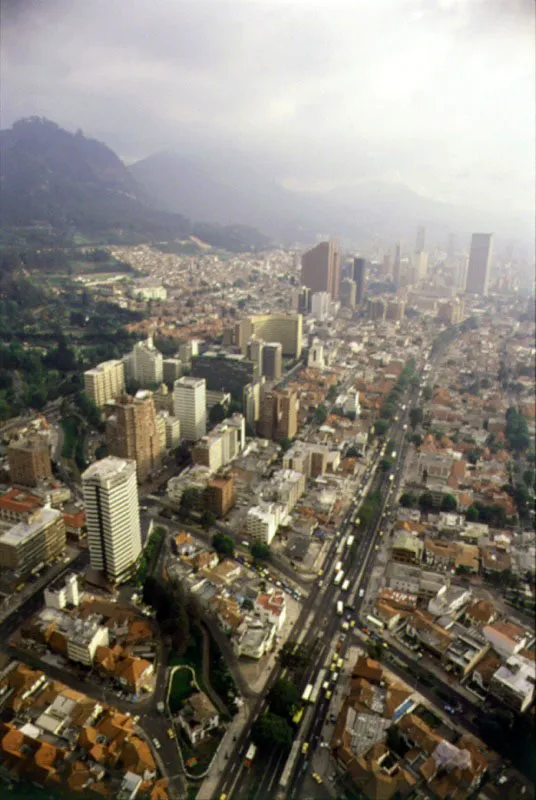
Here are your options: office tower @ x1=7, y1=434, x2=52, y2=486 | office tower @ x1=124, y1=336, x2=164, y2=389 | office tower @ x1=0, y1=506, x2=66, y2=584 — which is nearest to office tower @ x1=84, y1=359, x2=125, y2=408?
A: office tower @ x1=124, y1=336, x2=164, y2=389

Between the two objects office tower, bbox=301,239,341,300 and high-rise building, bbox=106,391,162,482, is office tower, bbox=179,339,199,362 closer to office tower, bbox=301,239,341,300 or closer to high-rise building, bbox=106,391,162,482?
high-rise building, bbox=106,391,162,482

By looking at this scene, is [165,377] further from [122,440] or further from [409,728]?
[409,728]

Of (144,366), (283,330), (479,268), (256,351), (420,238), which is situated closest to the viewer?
(144,366)

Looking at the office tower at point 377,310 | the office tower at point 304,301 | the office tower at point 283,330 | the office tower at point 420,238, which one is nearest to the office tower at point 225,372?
the office tower at point 283,330

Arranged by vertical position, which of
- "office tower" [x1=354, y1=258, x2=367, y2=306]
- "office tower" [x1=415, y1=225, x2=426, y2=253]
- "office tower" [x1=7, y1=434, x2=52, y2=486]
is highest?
"office tower" [x1=415, y1=225, x2=426, y2=253]

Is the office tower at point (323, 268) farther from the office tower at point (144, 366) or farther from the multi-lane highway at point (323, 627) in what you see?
the multi-lane highway at point (323, 627)

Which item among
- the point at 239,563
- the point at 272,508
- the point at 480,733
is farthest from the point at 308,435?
the point at 480,733

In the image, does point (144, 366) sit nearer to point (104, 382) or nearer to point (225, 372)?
point (104, 382)

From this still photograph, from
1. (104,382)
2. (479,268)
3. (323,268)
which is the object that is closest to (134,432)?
(104,382)
